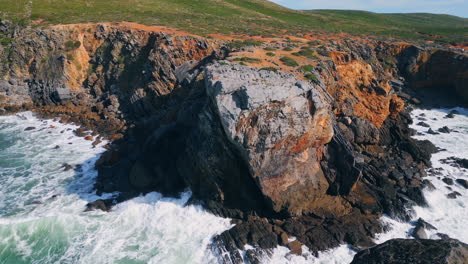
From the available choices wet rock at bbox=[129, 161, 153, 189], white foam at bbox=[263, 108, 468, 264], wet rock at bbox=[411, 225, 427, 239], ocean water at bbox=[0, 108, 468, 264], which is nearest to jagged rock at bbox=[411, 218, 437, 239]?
wet rock at bbox=[411, 225, 427, 239]

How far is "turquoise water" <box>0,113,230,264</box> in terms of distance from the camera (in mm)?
20922

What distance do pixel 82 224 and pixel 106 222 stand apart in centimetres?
200

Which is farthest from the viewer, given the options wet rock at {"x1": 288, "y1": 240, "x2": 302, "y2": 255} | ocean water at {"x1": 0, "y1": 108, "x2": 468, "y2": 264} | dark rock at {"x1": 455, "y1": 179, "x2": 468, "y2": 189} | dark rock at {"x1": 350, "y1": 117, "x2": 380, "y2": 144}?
dark rock at {"x1": 350, "y1": 117, "x2": 380, "y2": 144}

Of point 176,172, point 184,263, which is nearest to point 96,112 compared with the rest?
point 176,172

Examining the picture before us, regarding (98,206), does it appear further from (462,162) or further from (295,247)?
(462,162)

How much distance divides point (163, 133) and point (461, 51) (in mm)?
59262

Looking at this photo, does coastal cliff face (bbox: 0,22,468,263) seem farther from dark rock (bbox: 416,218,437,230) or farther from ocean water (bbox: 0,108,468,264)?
A: ocean water (bbox: 0,108,468,264)

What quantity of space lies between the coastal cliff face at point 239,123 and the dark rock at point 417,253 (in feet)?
31.9

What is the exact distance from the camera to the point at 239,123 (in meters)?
20.7

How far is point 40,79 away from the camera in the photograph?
4678cm

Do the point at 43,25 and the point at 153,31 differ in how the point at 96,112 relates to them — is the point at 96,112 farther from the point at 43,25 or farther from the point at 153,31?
the point at 43,25

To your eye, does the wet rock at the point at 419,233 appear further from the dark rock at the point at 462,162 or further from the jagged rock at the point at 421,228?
the dark rock at the point at 462,162

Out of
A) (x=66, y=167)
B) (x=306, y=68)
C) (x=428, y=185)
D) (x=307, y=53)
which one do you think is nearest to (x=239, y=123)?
(x=306, y=68)

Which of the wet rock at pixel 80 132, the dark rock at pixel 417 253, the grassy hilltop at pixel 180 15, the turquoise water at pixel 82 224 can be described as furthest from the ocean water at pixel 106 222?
the grassy hilltop at pixel 180 15
